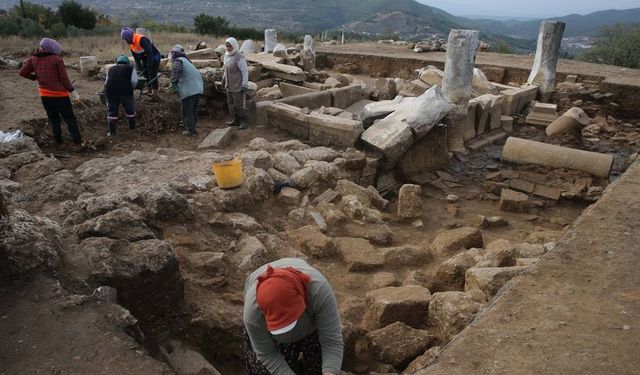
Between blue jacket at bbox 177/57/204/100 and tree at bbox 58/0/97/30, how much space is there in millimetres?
21352

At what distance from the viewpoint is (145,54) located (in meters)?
9.41

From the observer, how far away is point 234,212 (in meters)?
5.45

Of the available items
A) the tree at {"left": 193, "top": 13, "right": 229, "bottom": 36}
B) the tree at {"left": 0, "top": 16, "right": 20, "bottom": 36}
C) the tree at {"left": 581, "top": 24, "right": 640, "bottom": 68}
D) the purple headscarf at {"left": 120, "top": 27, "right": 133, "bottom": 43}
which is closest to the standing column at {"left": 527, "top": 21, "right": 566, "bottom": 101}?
the purple headscarf at {"left": 120, "top": 27, "right": 133, "bottom": 43}

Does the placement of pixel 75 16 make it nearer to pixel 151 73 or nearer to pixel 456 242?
pixel 151 73

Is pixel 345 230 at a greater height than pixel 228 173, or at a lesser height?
lesser

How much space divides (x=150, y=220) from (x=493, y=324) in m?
3.39

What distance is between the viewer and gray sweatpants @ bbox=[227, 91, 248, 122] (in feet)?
26.9

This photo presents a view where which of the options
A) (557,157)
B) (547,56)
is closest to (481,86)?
(547,56)

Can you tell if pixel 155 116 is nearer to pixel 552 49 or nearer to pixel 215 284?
pixel 215 284

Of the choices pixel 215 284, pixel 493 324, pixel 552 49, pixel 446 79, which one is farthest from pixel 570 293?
pixel 552 49

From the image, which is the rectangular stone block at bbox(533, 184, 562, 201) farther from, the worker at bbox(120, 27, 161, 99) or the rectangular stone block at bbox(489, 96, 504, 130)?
the worker at bbox(120, 27, 161, 99)

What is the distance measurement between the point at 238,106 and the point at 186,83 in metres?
1.02

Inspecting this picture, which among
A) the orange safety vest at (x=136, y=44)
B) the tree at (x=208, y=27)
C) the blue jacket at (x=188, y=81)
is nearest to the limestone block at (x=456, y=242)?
the blue jacket at (x=188, y=81)

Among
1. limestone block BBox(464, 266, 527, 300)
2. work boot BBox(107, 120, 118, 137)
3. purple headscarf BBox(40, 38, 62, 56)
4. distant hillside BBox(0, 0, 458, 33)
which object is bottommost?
limestone block BBox(464, 266, 527, 300)
